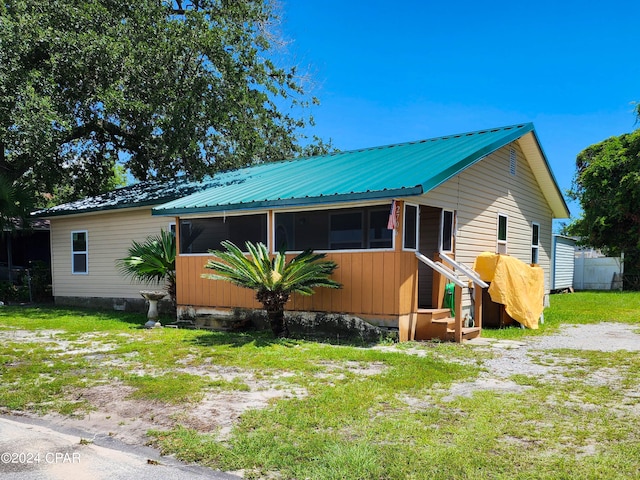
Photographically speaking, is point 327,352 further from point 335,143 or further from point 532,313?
point 335,143

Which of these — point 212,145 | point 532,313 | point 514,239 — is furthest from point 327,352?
point 212,145

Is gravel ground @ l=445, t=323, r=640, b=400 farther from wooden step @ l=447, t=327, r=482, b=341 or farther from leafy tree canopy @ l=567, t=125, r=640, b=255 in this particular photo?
leafy tree canopy @ l=567, t=125, r=640, b=255

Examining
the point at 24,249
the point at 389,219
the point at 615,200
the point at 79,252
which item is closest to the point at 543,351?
the point at 389,219

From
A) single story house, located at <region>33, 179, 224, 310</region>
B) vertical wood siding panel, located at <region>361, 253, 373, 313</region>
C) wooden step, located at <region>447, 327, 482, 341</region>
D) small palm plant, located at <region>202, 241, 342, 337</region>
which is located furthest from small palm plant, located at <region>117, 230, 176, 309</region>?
wooden step, located at <region>447, 327, 482, 341</region>

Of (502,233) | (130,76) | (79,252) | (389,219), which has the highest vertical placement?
(130,76)

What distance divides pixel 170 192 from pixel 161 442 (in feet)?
37.5

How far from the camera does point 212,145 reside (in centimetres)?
1862

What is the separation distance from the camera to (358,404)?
16.0 ft

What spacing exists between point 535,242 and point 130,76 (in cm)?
1320

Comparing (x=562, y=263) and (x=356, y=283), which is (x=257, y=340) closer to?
(x=356, y=283)

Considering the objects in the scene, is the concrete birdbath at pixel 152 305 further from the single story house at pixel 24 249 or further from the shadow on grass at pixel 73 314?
the single story house at pixel 24 249

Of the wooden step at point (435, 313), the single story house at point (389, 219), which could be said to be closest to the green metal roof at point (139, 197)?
the single story house at point (389, 219)

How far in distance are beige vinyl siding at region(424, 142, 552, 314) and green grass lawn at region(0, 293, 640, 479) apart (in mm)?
3172

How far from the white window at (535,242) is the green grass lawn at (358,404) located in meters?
7.38
